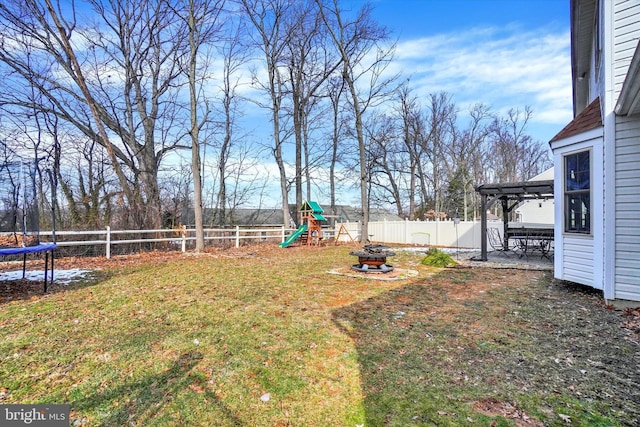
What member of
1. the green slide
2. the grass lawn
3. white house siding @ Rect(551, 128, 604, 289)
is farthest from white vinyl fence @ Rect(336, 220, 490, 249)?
the grass lawn

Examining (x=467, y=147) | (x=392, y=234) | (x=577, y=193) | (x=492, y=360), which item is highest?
(x=467, y=147)

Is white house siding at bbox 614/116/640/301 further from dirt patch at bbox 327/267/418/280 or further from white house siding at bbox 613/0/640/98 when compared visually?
dirt patch at bbox 327/267/418/280

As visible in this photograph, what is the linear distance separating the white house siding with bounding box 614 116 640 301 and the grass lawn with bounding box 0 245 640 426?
567 mm

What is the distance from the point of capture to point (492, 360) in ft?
10.6

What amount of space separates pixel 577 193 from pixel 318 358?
5.77 metres

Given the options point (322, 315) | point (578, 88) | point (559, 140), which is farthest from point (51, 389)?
point (578, 88)

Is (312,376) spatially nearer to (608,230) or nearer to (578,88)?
(608,230)

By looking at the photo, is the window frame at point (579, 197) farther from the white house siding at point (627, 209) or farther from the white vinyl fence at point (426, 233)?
the white vinyl fence at point (426, 233)

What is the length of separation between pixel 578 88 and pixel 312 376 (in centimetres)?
1291

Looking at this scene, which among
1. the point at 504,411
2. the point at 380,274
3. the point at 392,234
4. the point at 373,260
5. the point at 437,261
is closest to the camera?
the point at 504,411

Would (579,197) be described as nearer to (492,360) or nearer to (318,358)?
(492,360)

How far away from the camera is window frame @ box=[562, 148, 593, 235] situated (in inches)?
220

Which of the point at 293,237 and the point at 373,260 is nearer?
the point at 373,260

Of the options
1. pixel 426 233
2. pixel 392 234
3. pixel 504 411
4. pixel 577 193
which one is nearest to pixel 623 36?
pixel 577 193
